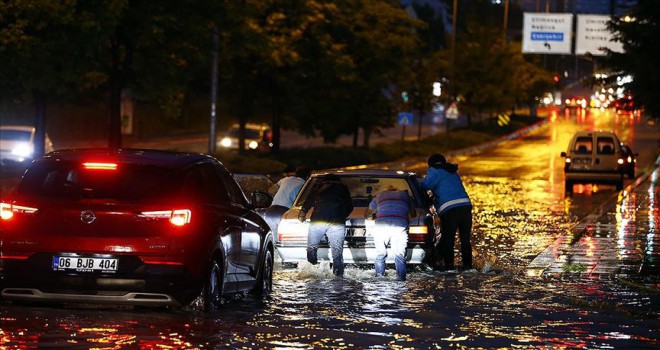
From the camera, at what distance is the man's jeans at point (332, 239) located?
50.8ft

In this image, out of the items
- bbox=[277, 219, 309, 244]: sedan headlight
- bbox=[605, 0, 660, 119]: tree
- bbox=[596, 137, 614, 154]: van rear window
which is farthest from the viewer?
bbox=[596, 137, 614, 154]: van rear window

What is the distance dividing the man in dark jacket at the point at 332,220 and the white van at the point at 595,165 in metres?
23.3

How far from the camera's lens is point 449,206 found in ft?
56.0

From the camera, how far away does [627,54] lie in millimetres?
28641

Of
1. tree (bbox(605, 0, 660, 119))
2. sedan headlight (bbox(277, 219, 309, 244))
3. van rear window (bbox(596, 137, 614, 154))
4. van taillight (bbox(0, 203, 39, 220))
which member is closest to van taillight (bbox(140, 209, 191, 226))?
van taillight (bbox(0, 203, 39, 220))

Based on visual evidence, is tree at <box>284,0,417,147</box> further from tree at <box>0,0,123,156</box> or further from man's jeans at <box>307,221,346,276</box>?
man's jeans at <box>307,221,346,276</box>

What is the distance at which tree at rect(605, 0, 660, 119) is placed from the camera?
2692 centimetres

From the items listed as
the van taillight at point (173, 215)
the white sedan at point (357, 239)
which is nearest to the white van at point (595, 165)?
the white sedan at point (357, 239)

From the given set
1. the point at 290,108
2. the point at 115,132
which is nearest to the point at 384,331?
the point at 115,132

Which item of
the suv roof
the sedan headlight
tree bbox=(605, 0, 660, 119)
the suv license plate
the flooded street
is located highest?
tree bbox=(605, 0, 660, 119)

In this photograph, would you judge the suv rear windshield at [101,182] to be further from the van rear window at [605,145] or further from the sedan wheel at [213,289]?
the van rear window at [605,145]

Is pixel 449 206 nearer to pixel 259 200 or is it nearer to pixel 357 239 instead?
pixel 357 239

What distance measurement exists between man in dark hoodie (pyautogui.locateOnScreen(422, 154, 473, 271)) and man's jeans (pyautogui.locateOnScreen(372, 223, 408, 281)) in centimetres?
169

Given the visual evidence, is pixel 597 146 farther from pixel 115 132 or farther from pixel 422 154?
pixel 422 154
